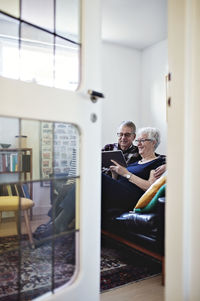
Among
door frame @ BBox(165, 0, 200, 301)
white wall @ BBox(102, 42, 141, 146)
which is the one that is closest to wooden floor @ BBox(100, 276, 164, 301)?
door frame @ BBox(165, 0, 200, 301)

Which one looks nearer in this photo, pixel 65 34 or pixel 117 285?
pixel 65 34

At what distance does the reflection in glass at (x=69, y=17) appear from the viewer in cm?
129

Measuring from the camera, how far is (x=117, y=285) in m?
1.83

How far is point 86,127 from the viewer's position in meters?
1.31

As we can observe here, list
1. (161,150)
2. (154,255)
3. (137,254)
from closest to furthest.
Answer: (154,255)
(137,254)
(161,150)

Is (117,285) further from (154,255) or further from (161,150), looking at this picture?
(161,150)

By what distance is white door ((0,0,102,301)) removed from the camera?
1.20 m

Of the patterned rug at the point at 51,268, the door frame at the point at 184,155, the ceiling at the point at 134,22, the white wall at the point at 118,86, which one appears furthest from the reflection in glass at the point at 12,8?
the white wall at the point at 118,86

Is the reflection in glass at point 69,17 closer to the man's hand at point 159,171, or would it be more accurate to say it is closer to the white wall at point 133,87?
the man's hand at point 159,171

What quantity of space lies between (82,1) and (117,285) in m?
1.56

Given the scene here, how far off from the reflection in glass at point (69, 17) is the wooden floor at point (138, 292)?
53.7 inches

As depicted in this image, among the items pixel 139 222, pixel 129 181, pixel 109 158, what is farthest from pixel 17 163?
pixel 109 158

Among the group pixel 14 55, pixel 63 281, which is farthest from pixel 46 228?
pixel 14 55

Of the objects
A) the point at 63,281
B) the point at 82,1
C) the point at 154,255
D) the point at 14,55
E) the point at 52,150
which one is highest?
the point at 82,1
